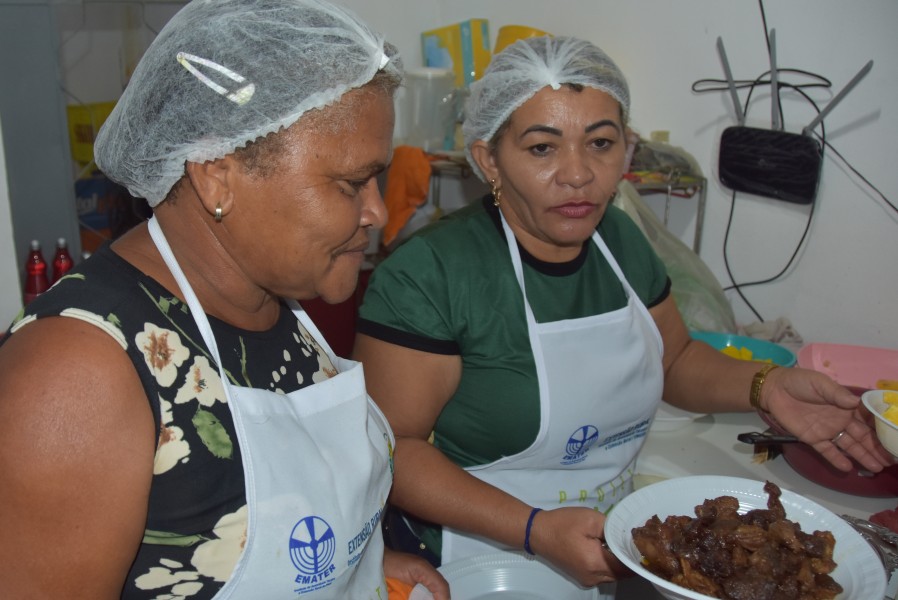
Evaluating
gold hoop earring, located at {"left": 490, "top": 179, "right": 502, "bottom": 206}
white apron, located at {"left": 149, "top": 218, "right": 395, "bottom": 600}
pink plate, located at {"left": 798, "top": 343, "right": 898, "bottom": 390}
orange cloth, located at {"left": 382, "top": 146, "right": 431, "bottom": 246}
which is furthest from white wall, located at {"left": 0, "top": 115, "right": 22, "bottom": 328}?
pink plate, located at {"left": 798, "top": 343, "right": 898, "bottom": 390}

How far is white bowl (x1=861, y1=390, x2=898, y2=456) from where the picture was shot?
4.57ft

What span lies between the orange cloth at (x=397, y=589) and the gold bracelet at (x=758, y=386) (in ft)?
2.98

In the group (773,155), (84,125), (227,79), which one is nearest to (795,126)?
(773,155)

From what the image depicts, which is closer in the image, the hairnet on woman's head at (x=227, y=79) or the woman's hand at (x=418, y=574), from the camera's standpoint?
the hairnet on woman's head at (x=227, y=79)

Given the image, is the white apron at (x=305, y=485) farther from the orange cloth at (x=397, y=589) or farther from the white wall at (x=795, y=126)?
the white wall at (x=795, y=126)

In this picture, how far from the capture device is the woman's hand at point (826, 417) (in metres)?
1.67

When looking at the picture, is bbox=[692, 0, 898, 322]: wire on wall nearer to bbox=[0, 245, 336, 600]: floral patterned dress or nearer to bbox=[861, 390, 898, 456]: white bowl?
bbox=[861, 390, 898, 456]: white bowl

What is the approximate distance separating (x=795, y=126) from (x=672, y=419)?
1.16m

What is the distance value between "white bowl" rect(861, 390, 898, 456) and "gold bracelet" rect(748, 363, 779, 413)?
12.1 inches

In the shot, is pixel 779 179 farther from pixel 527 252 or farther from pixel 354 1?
pixel 354 1

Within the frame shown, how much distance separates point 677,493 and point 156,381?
874 millimetres

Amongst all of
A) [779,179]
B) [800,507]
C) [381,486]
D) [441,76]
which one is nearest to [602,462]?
[800,507]

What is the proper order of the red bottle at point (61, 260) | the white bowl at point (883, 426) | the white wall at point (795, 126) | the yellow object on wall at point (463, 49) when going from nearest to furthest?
the white bowl at point (883, 426)
the white wall at point (795, 126)
the red bottle at point (61, 260)
the yellow object on wall at point (463, 49)

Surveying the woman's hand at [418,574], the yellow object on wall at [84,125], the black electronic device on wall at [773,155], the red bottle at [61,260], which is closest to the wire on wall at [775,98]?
the black electronic device on wall at [773,155]
